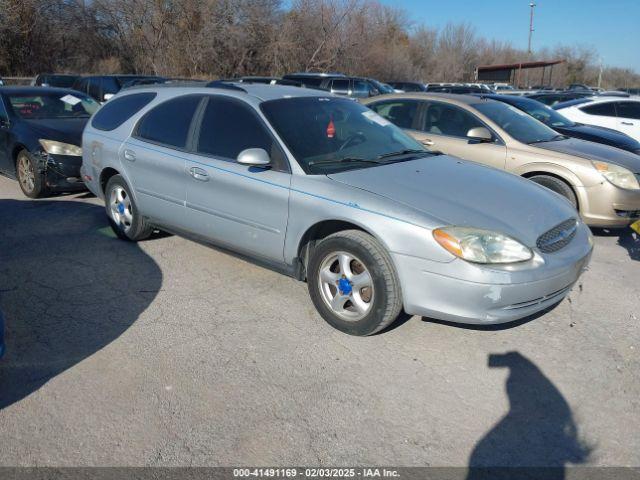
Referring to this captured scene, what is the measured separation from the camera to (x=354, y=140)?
15.7 ft

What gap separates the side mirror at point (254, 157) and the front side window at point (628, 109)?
10.6 metres

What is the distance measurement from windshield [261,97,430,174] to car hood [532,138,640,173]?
2573 mm

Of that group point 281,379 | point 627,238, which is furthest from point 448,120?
point 281,379

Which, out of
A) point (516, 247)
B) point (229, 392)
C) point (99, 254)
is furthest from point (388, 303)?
point (99, 254)

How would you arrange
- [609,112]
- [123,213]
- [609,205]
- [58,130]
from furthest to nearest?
1. [609,112]
2. [58,130]
3. [609,205]
4. [123,213]

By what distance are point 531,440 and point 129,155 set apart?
4336 millimetres

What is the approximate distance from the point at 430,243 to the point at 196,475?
1881mm

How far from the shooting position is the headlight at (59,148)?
752 centimetres

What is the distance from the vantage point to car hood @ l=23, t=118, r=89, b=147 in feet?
25.1

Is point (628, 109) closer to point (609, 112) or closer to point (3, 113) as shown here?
point (609, 112)

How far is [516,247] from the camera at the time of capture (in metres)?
3.60

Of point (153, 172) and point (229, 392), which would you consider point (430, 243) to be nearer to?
point (229, 392)

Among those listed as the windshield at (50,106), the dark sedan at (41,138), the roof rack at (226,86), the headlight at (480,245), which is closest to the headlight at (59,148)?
the dark sedan at (41,138)

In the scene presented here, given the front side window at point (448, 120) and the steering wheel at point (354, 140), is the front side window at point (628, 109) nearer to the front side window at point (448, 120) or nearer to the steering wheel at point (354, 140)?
the front side window at point (448, 120)
